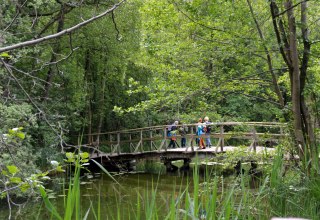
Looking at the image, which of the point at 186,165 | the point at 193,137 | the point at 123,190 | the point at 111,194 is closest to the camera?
the point at 111,194

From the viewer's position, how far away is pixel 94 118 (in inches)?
853

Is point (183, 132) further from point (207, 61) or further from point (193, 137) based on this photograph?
point (207, 61)

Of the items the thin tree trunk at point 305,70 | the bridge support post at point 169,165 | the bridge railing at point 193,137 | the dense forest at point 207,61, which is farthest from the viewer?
the bridge support post at point 169,165

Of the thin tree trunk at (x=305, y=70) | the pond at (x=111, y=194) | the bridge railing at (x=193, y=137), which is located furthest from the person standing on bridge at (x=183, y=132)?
the thin tree trunk at (x=305, y=70)

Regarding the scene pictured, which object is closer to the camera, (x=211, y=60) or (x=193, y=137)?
(x=211, y=60)

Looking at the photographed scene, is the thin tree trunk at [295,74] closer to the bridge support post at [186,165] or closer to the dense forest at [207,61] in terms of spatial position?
the dense forest at [207,61]

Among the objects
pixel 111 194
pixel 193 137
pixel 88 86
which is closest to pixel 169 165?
pixel 193 137

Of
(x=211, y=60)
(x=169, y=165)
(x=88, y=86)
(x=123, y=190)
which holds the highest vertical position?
(x=88, y=86)

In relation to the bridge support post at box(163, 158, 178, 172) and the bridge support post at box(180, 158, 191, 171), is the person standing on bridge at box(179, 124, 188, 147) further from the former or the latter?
the bridge support post at box(163, 158, 178, 172)

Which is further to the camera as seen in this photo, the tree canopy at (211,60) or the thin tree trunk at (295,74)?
the thin tree trunk at (295,74)

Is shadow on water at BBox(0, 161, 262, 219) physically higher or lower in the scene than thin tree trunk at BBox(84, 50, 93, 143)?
lower

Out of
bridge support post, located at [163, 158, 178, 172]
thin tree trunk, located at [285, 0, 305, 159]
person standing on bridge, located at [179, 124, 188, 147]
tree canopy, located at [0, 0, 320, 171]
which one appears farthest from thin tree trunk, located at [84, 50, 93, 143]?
thin tree trunk, located at [285, 0, 305, 159]

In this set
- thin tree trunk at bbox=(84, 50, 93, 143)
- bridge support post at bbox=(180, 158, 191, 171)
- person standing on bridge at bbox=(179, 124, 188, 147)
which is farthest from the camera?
bridge support post at bbox=(180, 158, 191, 171)

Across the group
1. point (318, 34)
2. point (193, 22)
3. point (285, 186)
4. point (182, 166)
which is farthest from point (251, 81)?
point (182, 166)
